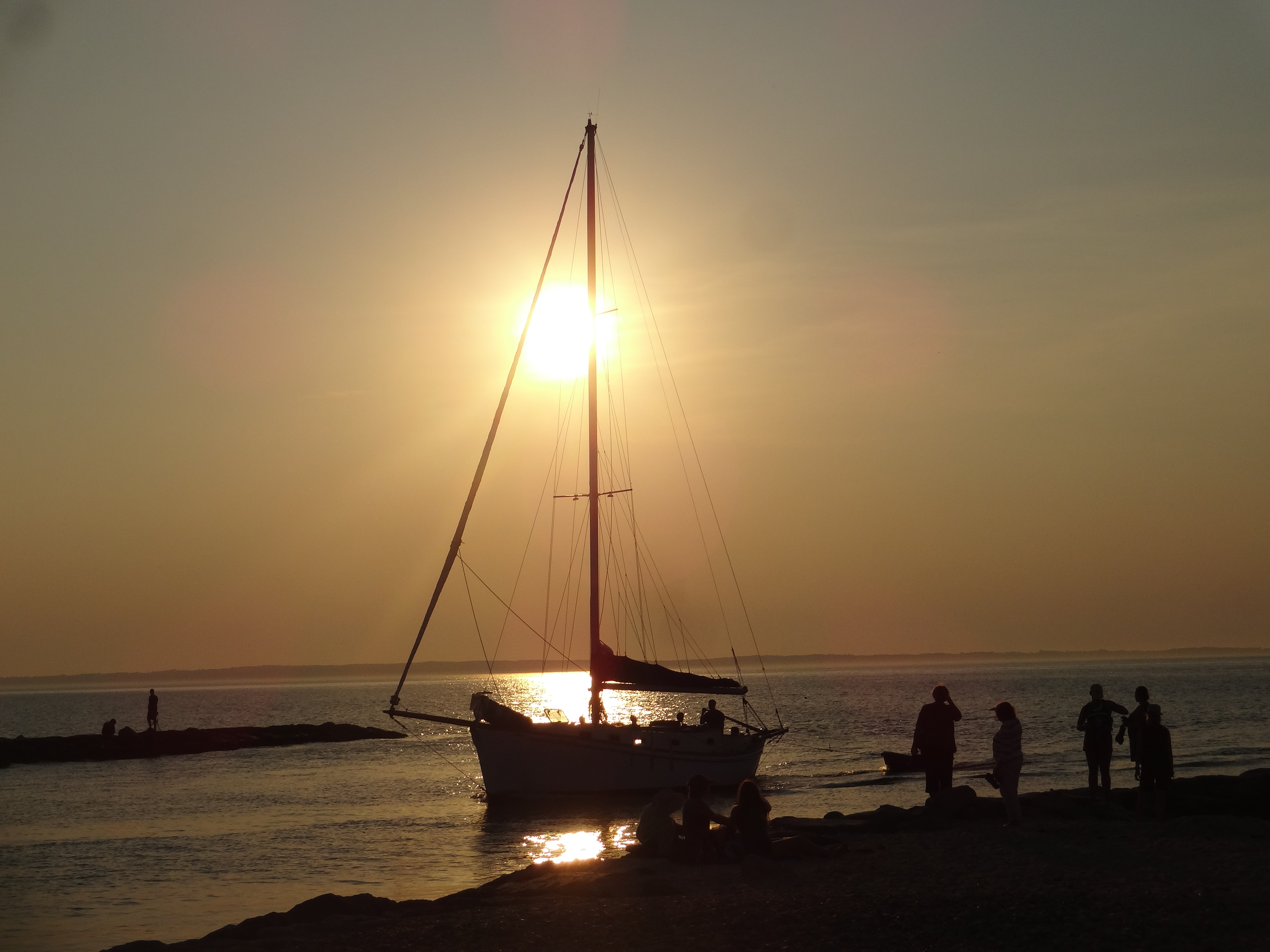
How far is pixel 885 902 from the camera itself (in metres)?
12.5

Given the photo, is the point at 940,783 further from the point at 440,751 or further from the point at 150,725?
the point at 150,725

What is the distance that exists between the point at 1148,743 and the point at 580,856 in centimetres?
1089

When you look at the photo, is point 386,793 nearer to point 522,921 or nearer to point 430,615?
point 430,615

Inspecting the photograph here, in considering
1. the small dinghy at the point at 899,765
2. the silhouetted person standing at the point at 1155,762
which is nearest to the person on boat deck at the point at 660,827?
the silhouetted person standing at the point at 1155,762

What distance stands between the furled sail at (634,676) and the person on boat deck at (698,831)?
14.9 metres

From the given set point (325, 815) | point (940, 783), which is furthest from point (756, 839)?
point (325, 815)

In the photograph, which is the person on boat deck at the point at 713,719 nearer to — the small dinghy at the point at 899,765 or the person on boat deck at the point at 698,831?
the small dinghy at the point at 899,765

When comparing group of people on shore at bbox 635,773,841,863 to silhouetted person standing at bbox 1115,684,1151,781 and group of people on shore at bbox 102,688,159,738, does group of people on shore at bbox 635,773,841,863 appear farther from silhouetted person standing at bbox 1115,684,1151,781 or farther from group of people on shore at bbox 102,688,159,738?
group of people on shore at bbox 102,688,159,738

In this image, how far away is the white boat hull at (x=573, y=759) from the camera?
105 ft

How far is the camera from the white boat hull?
32094 mm

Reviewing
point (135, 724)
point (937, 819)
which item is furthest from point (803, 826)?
point (135, 724)

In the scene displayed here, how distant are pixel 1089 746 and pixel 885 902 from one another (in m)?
7.92

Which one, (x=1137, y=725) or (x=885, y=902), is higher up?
(x=1137, y=725)

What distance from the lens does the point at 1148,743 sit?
17.3 metres
